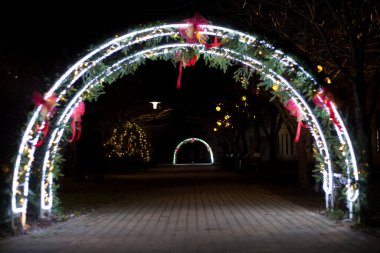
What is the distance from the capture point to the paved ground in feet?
32.8

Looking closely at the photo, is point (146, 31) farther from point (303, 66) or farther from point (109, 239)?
point (109, 239)

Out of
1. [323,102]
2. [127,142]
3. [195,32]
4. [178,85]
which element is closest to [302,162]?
[323,102]

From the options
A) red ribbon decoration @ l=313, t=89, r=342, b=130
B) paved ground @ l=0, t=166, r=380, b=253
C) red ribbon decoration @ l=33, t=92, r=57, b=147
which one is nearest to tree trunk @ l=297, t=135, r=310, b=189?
paved ground @ l=0, t=166, r=380, b=253

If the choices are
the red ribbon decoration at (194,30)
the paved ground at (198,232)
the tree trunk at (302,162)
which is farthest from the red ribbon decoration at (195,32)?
the tree trunk at (302,162)

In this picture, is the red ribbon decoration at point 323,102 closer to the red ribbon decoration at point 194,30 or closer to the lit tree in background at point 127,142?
the red ribbon decoration at point 194,30

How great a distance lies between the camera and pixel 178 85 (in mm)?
13875

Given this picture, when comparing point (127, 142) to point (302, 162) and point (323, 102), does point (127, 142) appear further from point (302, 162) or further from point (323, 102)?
point (323, 102)

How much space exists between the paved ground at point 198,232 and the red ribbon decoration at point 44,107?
2.06 metres

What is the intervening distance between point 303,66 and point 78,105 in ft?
17.3

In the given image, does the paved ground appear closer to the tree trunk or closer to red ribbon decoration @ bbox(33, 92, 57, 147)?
red ribbon decoration @ bbox(33, 92, 57, 147)

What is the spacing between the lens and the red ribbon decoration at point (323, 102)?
12724mm

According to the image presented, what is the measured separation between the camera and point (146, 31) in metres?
12.9

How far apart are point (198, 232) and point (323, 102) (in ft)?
12.7

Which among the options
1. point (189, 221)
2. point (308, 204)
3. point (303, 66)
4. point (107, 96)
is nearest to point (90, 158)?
point (107, 96)
